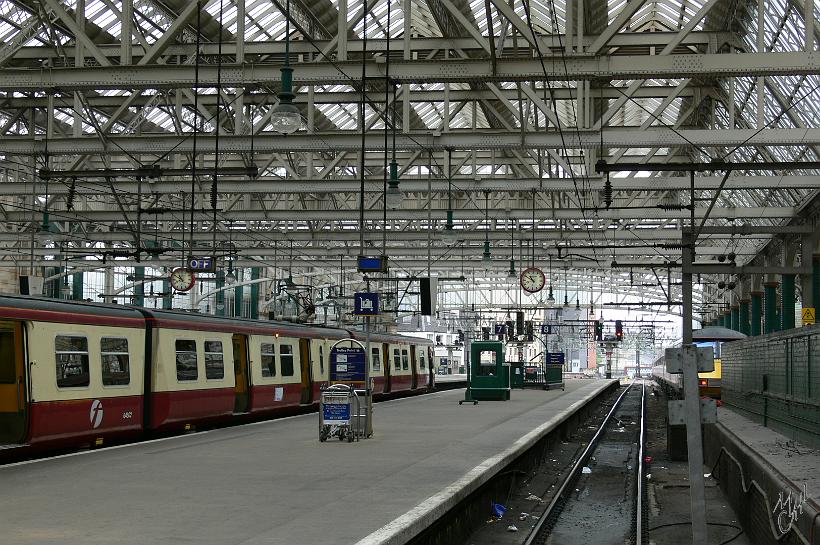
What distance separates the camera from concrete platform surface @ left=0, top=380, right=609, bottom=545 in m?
8.61

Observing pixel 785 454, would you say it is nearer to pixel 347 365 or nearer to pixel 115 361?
pixel 347 365

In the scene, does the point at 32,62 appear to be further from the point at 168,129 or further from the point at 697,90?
the point at 697,90

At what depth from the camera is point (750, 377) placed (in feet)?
71.8

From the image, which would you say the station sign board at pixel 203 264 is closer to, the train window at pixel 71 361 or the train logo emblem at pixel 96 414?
the train logo emblem at pixel 96 414

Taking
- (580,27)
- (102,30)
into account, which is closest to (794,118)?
(580,27)

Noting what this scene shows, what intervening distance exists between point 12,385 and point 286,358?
10895 millimetres

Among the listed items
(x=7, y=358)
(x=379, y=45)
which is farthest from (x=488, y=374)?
(x=7, y=358)

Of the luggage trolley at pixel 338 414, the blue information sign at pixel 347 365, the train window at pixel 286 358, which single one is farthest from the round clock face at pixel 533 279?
the luggage trolley at pixel 338 414

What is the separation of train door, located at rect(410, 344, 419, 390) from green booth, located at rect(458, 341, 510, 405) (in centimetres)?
731

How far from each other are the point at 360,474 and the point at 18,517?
15.0ft

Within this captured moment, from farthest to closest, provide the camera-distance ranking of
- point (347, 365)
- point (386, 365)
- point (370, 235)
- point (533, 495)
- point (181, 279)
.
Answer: point (370, 235)
point (386, 365)
point (181, 279)
point (347, 365)
point (533, 495)

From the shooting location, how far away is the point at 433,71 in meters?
17.9

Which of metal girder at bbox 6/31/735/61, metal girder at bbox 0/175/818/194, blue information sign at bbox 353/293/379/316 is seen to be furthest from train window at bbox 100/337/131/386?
metal girder at bbox 0/175/818/194

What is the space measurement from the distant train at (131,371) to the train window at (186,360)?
19 mm
